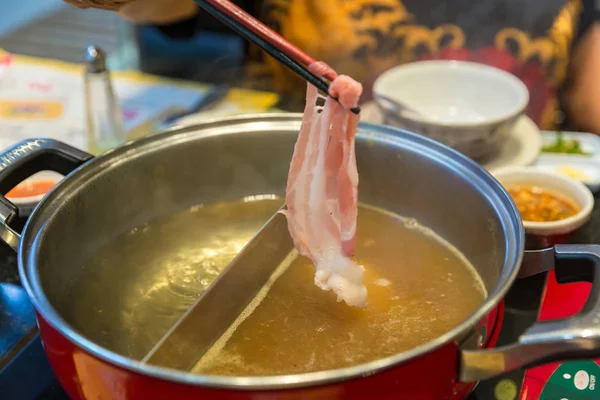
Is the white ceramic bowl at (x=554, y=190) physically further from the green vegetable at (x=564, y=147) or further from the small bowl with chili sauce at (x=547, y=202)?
the green vegetable at (x=564, y=147)

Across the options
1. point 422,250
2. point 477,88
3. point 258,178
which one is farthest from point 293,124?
point 477,88

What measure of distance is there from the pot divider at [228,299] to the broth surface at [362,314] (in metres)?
0.02

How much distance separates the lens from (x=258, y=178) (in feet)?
5.34

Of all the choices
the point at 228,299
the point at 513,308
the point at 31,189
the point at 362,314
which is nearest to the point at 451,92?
the point at 513,308

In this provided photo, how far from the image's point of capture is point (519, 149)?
186 centimetres

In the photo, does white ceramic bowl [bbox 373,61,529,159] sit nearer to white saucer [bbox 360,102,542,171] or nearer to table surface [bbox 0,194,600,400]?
white saucer [bbox 360,102,542,171]

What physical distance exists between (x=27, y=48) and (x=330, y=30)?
89.1 inches

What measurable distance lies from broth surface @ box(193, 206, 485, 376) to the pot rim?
0.76 feet

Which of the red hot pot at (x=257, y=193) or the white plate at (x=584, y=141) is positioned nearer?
the red hot pot at (x=257, y=193)

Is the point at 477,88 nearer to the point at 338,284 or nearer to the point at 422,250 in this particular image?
the point at 422,250

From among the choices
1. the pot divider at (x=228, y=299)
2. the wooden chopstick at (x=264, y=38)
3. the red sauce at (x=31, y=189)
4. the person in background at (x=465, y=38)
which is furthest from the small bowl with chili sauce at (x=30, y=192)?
the person in background at (x=465, y=38)

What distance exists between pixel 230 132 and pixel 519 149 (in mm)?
972

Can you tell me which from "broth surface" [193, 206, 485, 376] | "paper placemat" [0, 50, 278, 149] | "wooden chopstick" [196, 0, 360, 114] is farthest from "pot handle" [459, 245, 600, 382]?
"paper placemat" [0, 50, 278, 149]

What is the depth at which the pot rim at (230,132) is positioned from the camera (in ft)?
2.34
